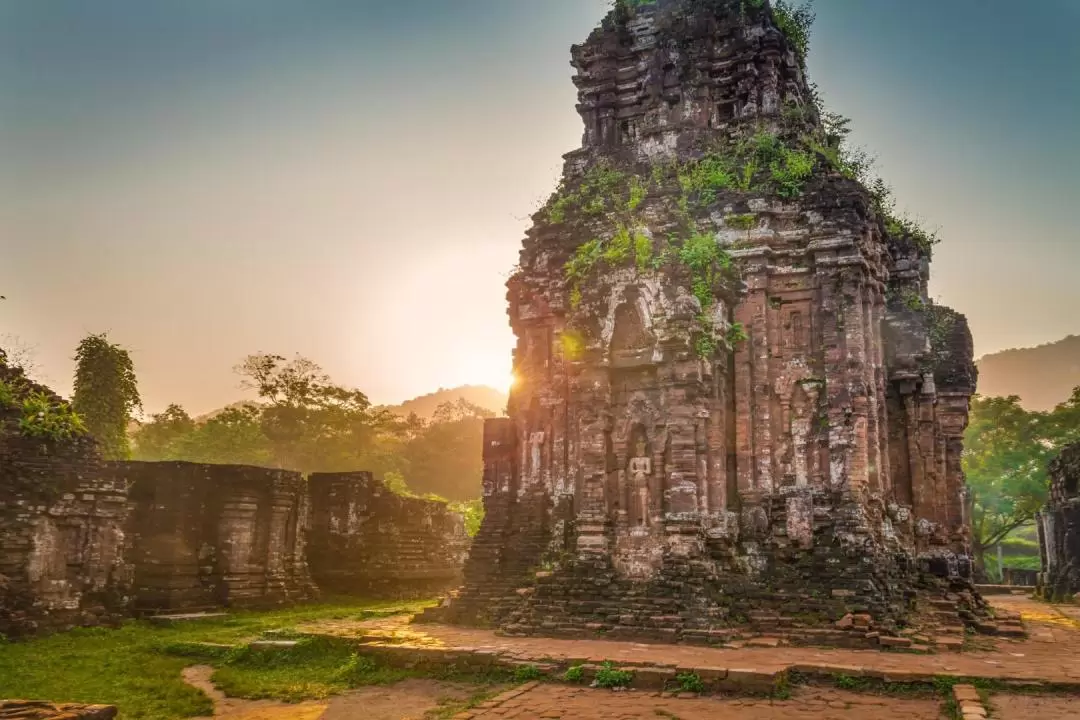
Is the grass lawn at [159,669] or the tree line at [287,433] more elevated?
the tree line at [287,433]

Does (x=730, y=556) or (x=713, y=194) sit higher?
(x=713, y=194)

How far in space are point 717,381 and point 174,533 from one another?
1063 cm

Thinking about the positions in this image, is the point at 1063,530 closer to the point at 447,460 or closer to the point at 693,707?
the point at 693,707

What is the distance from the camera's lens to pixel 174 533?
16.9 metres

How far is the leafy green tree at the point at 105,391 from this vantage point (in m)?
26.2

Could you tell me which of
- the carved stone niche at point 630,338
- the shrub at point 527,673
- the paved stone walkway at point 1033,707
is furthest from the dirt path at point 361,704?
the carved stone niche at point 630,338

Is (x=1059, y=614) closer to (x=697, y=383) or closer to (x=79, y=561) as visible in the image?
(x=697, y=383)

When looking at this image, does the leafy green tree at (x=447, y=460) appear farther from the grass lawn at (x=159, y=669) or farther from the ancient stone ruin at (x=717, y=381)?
the grass lawn at (x=159, y=669)

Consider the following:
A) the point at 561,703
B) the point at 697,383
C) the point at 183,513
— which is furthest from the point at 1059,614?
the point at 183,513

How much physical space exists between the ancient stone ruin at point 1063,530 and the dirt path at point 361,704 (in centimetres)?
2069

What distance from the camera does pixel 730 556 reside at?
1320cm

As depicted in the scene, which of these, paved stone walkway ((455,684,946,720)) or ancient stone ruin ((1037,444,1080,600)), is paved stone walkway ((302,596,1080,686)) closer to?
paved stone walkway ((455,684,946,720))

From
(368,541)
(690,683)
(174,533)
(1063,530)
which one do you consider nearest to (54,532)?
(174,533)

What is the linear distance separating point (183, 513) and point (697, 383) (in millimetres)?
10377
